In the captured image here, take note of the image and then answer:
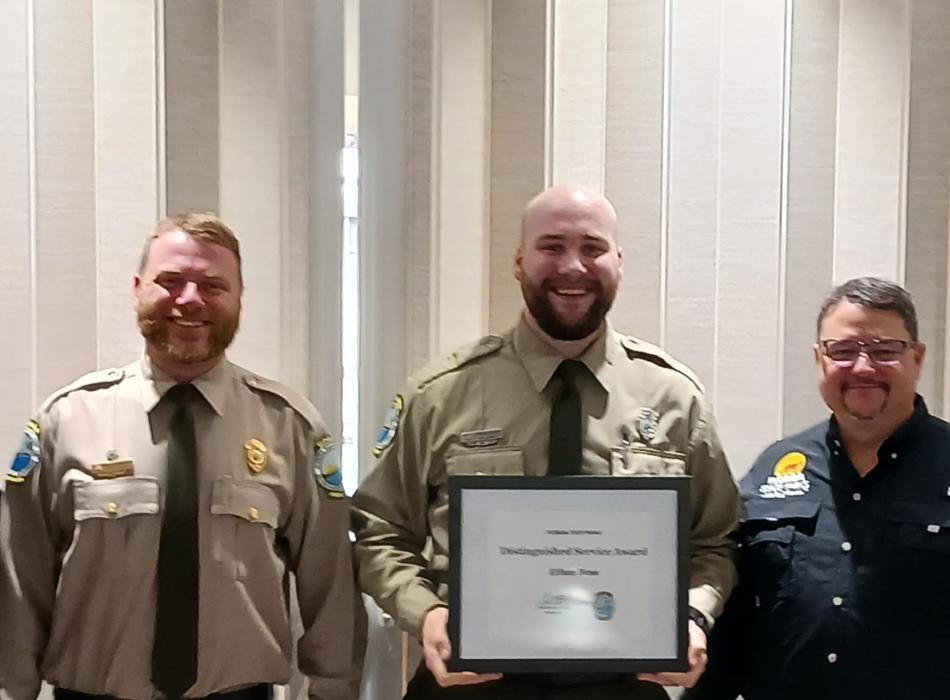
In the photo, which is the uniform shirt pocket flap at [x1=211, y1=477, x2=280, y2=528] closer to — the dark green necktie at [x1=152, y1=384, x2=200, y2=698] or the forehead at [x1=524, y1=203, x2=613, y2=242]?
the dark green necktie at [x1=152, y1=384, x2=200, y2=698]

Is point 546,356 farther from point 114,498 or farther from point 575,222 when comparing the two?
point 114,498

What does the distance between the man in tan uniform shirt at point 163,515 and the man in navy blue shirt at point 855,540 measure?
2.43 ft

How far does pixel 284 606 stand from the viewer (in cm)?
175

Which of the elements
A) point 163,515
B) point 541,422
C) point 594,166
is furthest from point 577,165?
point 163,515

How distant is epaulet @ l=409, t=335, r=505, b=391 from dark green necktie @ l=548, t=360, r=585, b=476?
0.53ft

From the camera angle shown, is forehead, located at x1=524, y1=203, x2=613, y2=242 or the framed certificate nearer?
the framed certificate

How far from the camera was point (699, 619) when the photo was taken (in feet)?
5.50

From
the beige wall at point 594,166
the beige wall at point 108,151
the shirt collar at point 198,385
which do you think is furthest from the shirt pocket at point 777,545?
the beige wall at point 108,151

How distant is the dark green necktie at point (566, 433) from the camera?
5.76ft

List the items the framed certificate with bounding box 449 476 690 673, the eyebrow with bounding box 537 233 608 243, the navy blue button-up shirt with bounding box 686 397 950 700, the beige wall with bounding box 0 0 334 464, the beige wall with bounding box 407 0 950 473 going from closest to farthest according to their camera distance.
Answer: the framed certificate with bounding box 449 476 690 673, the navy blue button-up shirt with bounding box 686 397 950 700, the eyebrow with bounding box 537 233 608 243, the beige wall with bounding box 0 0 334 464, the beige wall with bounding box 407 0 950 473

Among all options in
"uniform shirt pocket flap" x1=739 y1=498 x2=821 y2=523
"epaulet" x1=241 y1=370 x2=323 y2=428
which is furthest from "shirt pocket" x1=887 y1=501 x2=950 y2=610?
"epaulet" x1=241 y1=370 x2=323 y2=428

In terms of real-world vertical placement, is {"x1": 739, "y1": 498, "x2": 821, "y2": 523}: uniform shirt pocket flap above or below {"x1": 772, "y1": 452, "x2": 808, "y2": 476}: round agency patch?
below

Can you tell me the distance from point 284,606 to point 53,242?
3.09ft

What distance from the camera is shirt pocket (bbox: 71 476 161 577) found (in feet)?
5.46
